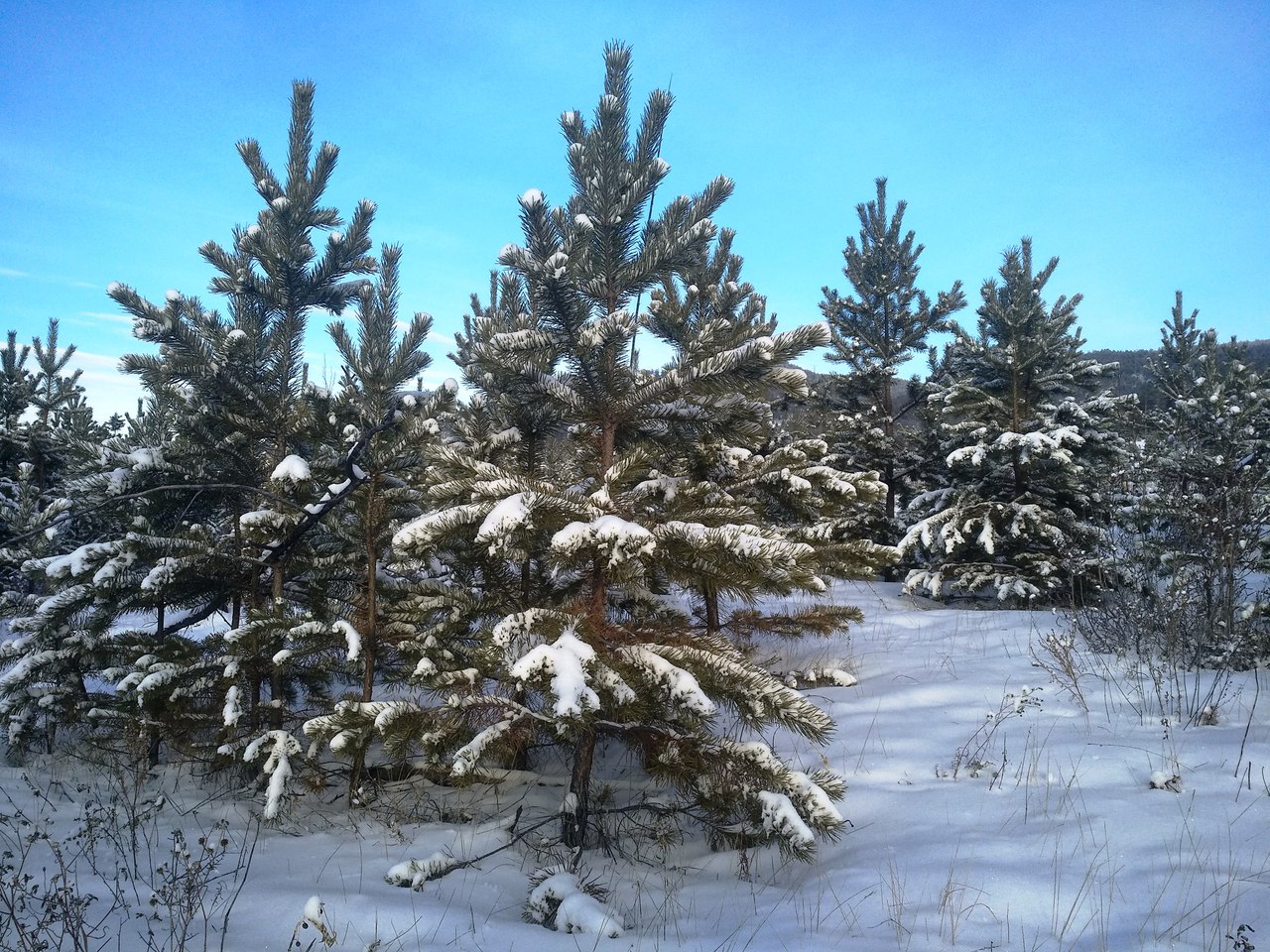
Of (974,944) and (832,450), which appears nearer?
(974,944)

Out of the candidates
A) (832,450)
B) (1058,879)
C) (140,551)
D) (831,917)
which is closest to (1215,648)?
(1058,879)

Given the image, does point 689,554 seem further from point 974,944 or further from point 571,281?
point 974,944

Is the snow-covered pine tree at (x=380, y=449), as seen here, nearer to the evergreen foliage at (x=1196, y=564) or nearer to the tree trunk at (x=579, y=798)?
the tree trunk at (x=579, y=798)

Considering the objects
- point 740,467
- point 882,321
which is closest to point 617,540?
point 740,467

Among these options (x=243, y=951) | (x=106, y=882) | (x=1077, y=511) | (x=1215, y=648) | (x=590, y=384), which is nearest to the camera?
(x=243, y=951)

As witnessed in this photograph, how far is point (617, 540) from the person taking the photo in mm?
3646

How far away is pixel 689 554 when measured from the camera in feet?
13.4

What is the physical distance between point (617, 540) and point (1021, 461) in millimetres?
9139

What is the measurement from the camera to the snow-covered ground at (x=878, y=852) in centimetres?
310

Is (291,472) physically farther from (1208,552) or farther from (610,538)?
(1208,552)

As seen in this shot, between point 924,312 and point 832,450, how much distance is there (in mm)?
3824

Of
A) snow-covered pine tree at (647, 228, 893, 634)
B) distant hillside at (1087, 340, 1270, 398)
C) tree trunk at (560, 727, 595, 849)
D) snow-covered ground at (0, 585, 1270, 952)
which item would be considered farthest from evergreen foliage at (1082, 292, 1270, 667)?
distant hillside at (1087, 340, 1270, 398)

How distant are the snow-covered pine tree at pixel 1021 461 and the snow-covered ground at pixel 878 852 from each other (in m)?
4.91

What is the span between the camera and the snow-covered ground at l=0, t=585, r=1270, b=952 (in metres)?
3.10
